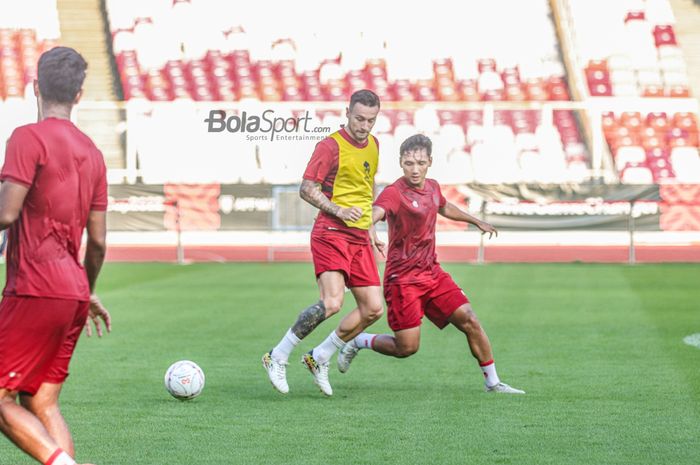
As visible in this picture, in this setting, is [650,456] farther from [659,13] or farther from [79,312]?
[659,13]

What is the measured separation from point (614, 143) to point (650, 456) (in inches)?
1064

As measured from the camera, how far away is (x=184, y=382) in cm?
877

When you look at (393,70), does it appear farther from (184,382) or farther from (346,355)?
(184,382)

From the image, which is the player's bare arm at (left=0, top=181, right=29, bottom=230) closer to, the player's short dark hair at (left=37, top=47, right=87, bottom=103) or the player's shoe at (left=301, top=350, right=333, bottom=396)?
the player's short dark hair at (left=37, top=47, right=87, bottom=103)

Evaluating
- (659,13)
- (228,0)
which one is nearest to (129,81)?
(228,0)

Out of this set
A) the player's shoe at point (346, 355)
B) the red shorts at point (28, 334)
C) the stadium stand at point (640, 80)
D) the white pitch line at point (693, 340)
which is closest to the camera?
the red shorts at point (28, 334)

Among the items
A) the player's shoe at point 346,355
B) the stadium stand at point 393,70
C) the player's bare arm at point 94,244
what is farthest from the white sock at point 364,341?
the stadium stand at point 393,70

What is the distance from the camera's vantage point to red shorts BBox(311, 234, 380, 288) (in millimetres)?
9180

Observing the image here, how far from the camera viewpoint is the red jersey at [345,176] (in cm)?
906

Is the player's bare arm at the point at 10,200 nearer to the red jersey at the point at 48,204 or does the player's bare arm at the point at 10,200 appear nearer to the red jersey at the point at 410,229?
the red jersey at the point at 48,204

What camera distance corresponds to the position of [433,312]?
9.31 meters

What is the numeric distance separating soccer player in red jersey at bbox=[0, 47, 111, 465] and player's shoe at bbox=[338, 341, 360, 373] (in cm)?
456

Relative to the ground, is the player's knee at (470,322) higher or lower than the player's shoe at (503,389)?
higher

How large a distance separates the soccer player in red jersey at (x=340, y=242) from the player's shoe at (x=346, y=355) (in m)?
0.37
